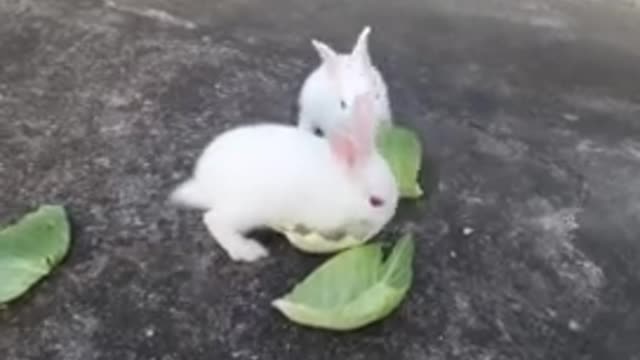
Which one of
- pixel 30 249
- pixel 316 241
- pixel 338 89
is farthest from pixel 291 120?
pixel 30 249

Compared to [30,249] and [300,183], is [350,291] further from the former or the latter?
[30,249]

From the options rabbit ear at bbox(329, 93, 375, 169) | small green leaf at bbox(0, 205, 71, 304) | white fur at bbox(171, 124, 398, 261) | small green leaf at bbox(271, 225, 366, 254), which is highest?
rabbit ear at bbox(329, 93, 375, 169)

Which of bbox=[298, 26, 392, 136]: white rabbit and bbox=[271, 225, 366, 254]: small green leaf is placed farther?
bbox=[298, 26, 392, 136]: white rabbit

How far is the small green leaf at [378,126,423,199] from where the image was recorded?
5.30 feet

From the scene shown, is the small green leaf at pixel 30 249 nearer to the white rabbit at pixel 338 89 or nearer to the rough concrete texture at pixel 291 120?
the rough concrete texture at pixel 291 120

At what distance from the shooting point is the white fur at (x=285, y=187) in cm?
143

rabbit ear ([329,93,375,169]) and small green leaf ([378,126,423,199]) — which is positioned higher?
rabbit ear ([329,93,375,169])

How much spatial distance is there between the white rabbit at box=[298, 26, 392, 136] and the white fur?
6.0 inches

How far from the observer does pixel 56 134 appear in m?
1.74

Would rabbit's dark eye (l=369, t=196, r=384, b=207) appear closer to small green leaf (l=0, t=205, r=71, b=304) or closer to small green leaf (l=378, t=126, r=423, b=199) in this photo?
small green leaf (l=378, t=126, r=423, b=199)

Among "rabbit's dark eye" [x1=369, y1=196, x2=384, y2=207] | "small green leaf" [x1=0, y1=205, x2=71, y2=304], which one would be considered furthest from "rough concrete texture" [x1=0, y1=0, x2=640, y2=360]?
"rabbit's dark eye" [x1=369, y1=196, x2=384, y2=207]

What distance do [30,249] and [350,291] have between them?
0.40 m

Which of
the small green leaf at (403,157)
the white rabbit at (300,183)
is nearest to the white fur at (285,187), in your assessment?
the white rabbit at (300,183)

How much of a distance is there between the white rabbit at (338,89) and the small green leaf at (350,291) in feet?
0.75
